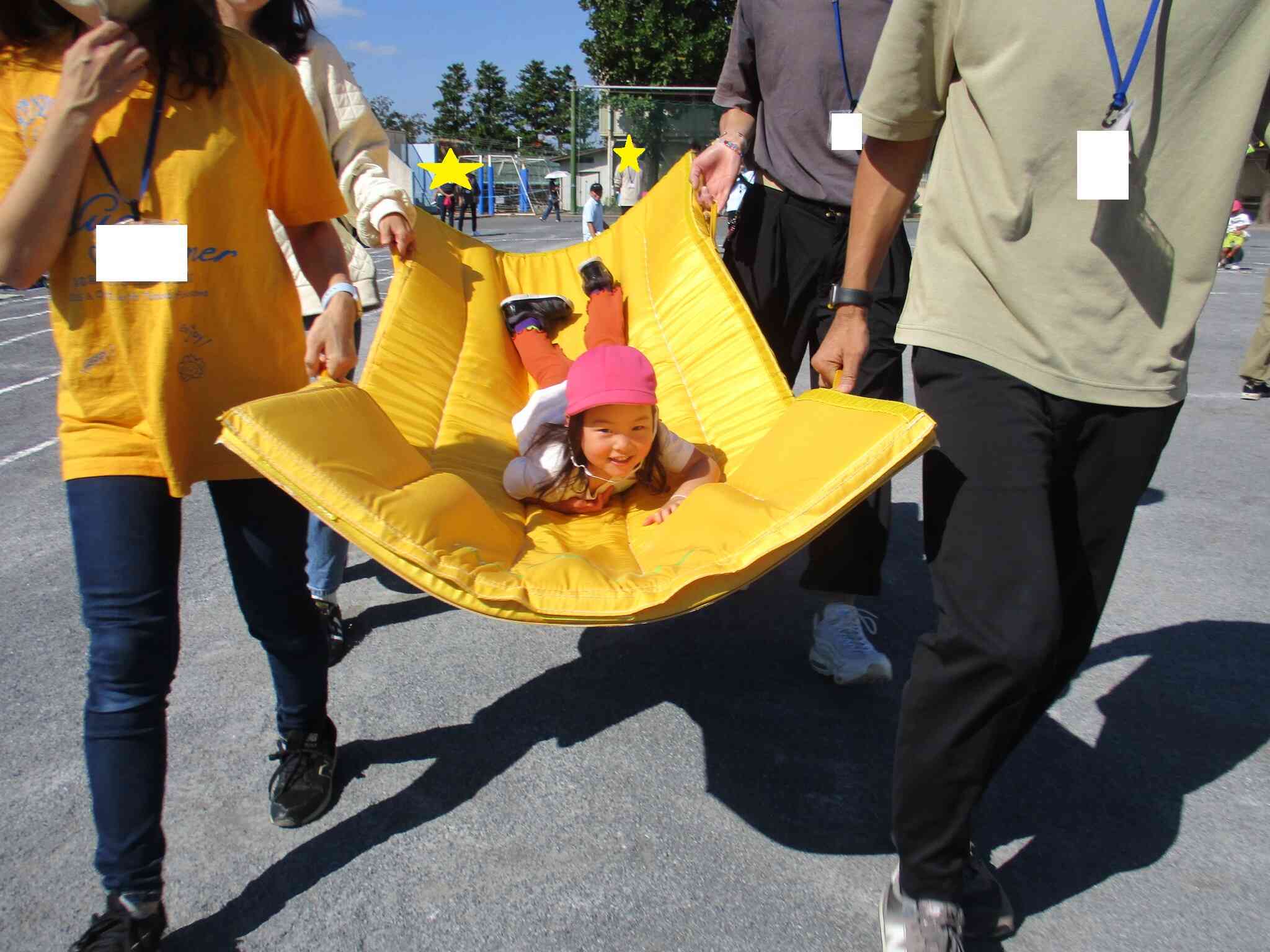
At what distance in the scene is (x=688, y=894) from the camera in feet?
6.33

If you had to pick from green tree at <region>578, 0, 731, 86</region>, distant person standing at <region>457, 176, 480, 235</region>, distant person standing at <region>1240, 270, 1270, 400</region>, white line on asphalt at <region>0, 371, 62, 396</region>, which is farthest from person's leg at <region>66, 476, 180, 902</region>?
green tree at <region>578, 0, 731, 86</region>

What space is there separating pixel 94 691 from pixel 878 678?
1.99m

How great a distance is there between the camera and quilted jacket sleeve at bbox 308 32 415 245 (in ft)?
8.32

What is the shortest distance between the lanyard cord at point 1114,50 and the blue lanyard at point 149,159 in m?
1.60

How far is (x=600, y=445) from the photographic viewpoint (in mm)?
2623

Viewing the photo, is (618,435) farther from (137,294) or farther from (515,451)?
(137,294)

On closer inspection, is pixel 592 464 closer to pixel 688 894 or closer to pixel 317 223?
pixel 317 223

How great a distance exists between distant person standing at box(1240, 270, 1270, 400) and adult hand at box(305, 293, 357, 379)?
5.98m

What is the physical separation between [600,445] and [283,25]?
1.38 m

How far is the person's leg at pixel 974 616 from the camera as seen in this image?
1.54 m

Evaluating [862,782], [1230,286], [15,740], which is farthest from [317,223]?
[1230,286]

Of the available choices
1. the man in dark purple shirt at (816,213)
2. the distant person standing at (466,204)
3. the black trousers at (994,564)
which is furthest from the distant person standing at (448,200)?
the black trousers at (994,564)

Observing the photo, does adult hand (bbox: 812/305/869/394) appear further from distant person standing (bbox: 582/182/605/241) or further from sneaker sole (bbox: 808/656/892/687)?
distant person standing (bbox: 582/182/605/241)

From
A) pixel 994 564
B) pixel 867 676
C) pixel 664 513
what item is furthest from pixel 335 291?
pixel 867 676
